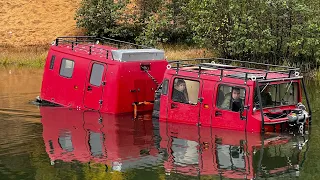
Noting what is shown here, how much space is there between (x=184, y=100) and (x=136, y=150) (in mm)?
3267

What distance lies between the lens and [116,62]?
25.9 metres

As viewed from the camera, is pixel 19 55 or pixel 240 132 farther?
pixel 19 55

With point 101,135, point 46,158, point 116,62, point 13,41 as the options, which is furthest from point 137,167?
point 13,41

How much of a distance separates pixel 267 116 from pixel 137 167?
5294mm

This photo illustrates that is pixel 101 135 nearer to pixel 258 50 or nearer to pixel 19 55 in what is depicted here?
pixel 258 50

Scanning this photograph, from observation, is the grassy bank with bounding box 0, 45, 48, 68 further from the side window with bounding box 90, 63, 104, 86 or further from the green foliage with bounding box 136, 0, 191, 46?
the side window with bounding box 90, 63, 104, 86

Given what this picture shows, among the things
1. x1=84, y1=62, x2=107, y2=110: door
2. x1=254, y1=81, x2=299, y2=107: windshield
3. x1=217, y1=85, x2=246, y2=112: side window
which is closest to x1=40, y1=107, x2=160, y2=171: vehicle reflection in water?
x1=84, y1=62, x2=107, y2=110: door

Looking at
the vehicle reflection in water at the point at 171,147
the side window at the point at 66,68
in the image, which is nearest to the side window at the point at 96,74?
Answer: the side window at the point at 66,68

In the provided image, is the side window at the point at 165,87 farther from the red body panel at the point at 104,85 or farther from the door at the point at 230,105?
the door at the point at 230,105

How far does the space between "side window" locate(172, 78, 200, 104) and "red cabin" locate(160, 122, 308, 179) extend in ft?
2.98

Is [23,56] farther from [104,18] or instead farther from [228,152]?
[228,152]

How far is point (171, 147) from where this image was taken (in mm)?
21922

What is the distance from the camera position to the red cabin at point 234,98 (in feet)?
72.9

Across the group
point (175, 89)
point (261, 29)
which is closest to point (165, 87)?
point (175, 89)
